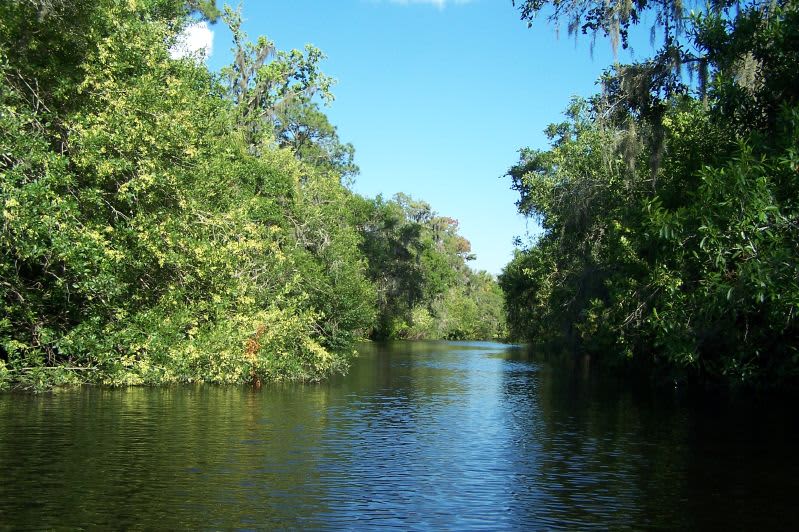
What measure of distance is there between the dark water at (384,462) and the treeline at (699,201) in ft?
Answer: 7.42

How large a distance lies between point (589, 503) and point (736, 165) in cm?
718

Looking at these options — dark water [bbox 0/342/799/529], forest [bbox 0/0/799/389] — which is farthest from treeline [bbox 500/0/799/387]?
dark water [bbox 0/342/799/529]

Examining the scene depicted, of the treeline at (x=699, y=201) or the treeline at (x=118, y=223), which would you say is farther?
the treeline at (x=118, y=223)

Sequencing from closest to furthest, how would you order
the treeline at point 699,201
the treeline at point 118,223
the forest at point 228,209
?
the treeline at point 699,201 → the forest at point 228,209 → the treeline at point 118,223

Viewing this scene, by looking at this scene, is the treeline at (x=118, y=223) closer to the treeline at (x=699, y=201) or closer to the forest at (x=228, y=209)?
the forest at (x=228, y=209)

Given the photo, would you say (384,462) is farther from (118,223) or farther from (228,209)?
(228,209)

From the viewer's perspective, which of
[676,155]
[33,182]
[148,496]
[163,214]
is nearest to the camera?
[148,496]

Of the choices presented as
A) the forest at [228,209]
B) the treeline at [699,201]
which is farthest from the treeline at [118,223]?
the treeline at [699,201]

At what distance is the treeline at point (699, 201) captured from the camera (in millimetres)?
14320

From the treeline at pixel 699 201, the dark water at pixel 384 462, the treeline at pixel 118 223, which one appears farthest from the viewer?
the treeline at pixel 118 223

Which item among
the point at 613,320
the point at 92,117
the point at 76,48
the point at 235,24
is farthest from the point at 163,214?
the point at 235,24

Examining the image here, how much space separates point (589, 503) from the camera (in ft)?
37.2

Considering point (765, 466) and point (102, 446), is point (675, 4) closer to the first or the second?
point (765, 466)

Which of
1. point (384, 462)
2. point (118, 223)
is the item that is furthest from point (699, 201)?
point (118, 223)
